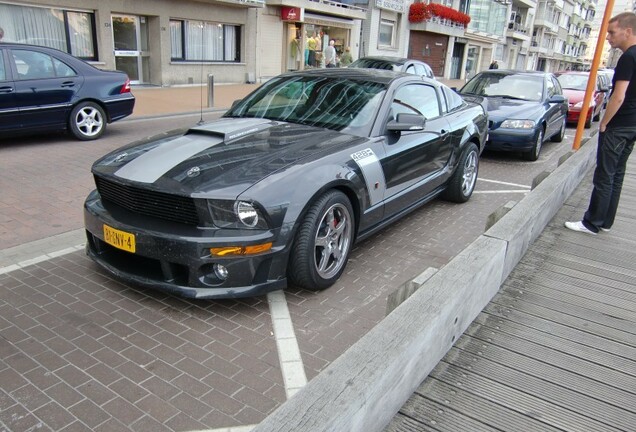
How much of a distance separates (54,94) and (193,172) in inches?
235

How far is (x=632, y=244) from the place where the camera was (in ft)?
14.3

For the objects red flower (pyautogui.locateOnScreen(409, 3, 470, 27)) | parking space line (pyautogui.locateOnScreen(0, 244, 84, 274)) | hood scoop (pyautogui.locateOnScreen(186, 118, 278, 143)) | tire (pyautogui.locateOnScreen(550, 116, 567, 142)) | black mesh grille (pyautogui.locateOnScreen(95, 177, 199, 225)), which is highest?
red flower (pyautogui.locateOnScreen(409, 3, 470, 27))

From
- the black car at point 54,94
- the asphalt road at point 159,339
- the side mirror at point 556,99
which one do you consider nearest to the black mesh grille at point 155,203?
the asphalt road at point 159,339

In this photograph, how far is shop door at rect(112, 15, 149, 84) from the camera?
1647 centimetres

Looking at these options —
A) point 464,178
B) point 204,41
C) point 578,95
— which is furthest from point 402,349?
point 204,41

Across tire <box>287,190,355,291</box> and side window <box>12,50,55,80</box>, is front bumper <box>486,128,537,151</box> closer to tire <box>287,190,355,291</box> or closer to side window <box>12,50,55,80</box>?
tire <box>287,190,355,291</box>

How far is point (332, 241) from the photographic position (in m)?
3.77

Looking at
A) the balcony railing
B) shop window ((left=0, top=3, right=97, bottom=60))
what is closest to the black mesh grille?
shop window ((left=0, top=3, right=97, bottom=60))

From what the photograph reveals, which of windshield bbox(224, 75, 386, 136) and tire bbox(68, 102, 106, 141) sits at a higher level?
windshield bbox(224, 75, 386, 136)

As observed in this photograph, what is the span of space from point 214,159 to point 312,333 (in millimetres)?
1379

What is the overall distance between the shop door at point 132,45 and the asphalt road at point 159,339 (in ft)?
43.6

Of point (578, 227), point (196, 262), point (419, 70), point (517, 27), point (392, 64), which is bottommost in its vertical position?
point (578, 227)

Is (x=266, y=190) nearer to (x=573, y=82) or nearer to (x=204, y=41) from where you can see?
(x=573, y=82)

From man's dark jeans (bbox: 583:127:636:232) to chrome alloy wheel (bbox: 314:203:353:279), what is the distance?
227 cm
